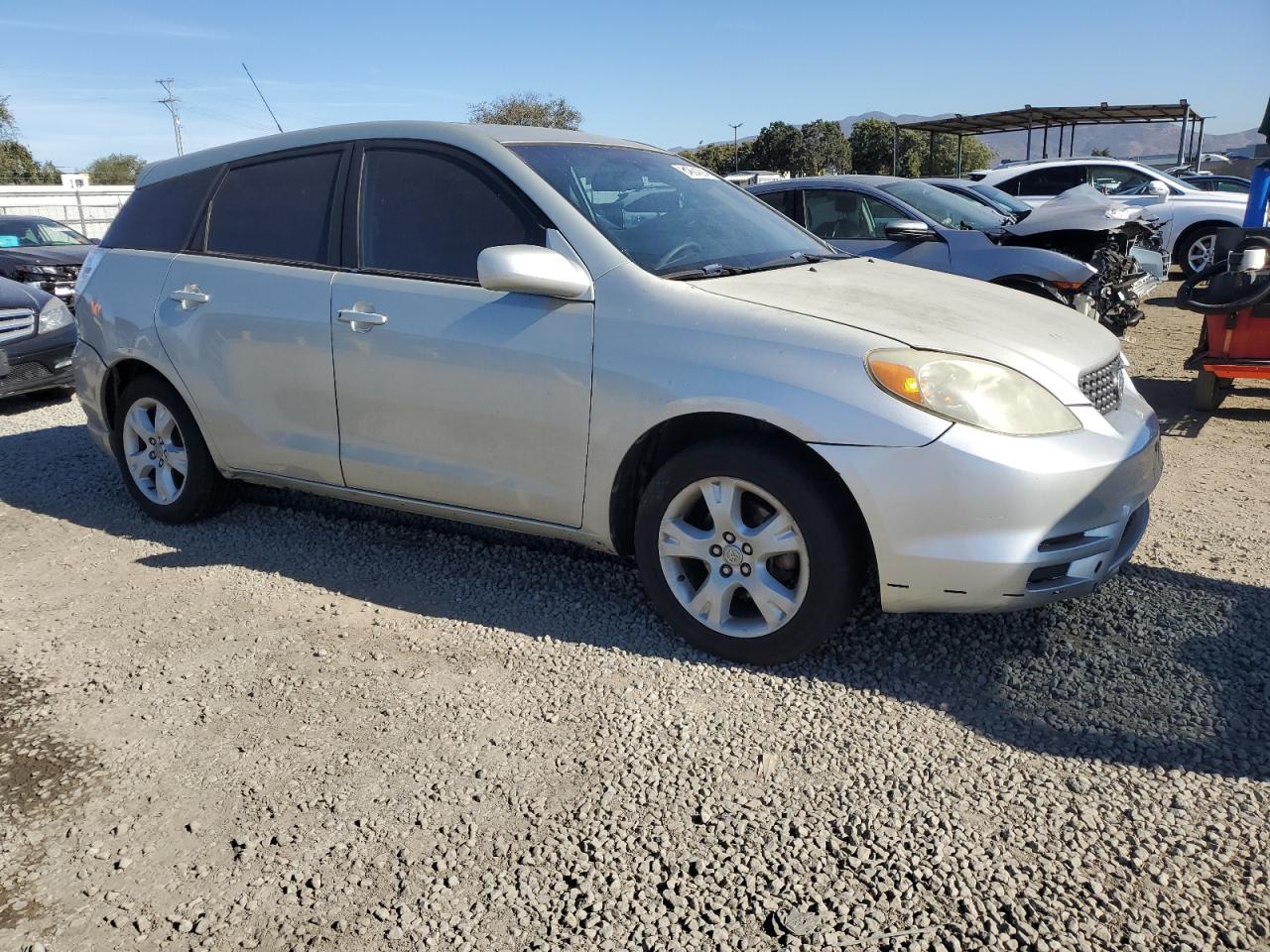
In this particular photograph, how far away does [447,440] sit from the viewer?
3.81 meters

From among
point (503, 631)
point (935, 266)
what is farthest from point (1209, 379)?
point (503, 631)

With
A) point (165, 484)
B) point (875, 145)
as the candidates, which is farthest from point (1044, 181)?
point (875, 145)

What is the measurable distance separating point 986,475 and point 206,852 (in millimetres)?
2332

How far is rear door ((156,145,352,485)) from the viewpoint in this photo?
13.6 feet

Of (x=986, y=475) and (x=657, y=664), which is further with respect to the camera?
(x=657, y=664)

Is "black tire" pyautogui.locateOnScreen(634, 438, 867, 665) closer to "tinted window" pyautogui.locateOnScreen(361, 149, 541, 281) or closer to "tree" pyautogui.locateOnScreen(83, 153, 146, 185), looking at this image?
"tinted window" pyautogui.locateOnScreen(361, 149, 541, 281)

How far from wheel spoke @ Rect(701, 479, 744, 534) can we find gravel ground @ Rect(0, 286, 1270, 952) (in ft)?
1.64

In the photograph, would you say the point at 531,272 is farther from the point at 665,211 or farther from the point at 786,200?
the point at 786,200

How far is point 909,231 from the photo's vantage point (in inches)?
305

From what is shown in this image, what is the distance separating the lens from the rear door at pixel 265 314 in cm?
414

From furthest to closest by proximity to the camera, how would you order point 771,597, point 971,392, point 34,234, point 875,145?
point 875,145 → point 34,234 → point 771,597 → point 971,392

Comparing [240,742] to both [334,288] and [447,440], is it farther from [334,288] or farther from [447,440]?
[334,288]

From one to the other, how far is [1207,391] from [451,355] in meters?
5.69

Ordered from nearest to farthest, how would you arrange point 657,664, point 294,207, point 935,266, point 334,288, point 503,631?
point 657,664 → point 503,631 → point 334,288 → point 294,207 → point 935,266
